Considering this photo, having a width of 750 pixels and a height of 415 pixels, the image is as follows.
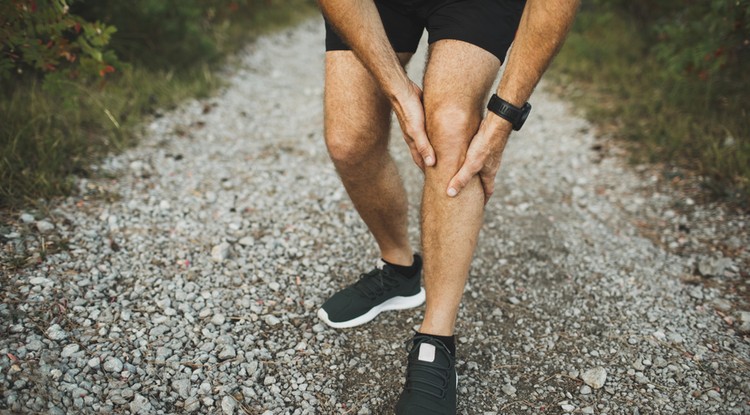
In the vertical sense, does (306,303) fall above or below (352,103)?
below

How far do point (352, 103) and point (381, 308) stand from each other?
1.03 m

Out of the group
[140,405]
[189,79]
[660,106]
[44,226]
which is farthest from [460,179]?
[189,79]

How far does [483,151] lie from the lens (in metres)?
1.78

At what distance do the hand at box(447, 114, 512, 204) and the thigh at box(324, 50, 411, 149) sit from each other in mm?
469

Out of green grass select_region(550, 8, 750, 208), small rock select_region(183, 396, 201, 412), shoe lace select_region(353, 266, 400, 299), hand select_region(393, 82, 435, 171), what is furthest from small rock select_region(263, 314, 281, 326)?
green grass select_region(550, 8, 750, 208)

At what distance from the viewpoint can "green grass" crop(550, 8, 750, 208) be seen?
3340 millimetres

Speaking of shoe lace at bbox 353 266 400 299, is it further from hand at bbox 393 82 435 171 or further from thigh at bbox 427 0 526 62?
thigh at bbox 427 0 526 62

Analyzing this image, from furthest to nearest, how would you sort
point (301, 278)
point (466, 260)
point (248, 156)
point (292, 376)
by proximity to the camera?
1. point (248, 156)
2. point (301, 278)
3. point (292, 376)
4. point (466, 260)

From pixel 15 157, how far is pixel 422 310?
252 cm

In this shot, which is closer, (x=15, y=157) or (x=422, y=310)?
(x=422, y=310)

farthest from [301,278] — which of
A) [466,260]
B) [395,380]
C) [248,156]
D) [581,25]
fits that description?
[581,25]

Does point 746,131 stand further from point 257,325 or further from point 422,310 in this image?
point 257,325

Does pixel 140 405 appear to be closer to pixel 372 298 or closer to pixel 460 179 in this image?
pixel 372 298

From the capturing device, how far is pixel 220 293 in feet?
8.09
